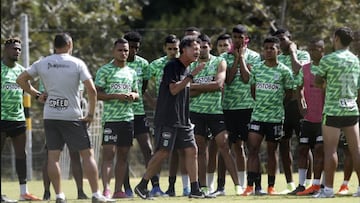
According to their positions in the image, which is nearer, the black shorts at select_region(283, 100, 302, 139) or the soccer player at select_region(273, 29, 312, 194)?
the soccer player at select_region(273, 29, 312, 194)

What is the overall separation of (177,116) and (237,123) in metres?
2.34

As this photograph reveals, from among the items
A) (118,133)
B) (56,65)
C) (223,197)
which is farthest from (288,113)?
(56,65)

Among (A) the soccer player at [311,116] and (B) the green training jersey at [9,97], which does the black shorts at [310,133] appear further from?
(B) the green training jersey at [9,97]

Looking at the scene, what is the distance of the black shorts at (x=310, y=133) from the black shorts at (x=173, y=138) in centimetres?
219

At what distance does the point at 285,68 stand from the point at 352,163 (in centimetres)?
179

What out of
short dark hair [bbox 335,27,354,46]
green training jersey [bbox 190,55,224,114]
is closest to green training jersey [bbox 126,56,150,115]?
green training jersey [bbox 190,55,224,114]

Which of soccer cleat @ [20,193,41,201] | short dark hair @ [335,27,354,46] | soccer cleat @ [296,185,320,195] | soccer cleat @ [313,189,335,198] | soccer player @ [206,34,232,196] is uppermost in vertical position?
short dark hair @ [335,27,354,46]

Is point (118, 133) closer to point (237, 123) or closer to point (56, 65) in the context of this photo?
point (237, 123)

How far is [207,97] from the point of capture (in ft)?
60.7

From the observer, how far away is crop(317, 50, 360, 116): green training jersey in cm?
1661

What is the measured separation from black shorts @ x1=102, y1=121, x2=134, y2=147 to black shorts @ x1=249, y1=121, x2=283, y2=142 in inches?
74.4

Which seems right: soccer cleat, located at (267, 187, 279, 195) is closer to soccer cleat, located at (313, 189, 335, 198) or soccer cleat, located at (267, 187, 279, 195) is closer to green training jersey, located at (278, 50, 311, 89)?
soccer cleat, located at (313, 189, 335, 198)

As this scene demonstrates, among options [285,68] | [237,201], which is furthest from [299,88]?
[237,201]

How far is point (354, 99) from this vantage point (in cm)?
1677
